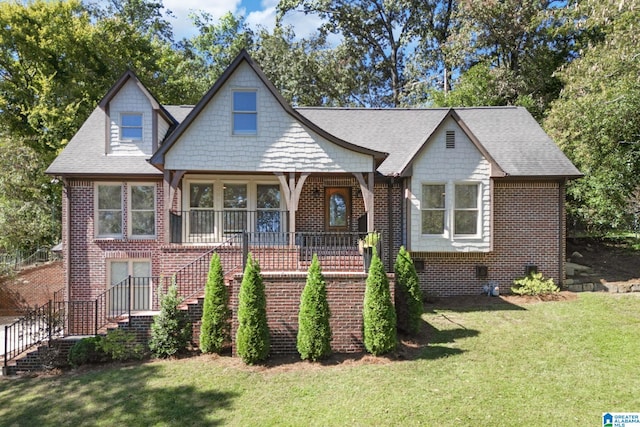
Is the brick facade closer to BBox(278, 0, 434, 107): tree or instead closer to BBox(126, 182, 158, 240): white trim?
BBox(126, 182, 158, 240): white trim

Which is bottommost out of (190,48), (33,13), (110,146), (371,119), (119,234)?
(119,234)

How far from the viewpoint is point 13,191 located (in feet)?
64.1

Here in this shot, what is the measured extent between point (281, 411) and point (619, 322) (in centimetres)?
872

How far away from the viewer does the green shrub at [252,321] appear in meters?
7.49

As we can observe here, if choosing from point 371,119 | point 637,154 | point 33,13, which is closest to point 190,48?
point 33,13

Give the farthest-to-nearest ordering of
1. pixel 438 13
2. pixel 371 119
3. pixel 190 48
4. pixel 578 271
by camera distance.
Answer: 1. pixel 190 48
2. pixel 438 13
3. pixel 371 119
4. pixel 578 271

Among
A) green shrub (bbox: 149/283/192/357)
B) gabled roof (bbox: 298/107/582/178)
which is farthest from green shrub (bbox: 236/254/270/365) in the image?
gabled roof (bbox: 298/107/582/178)

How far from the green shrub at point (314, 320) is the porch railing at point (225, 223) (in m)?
4.25

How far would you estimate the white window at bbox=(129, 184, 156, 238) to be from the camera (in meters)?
12.0

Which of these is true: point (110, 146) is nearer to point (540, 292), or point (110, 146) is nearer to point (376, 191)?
point (376, 191)

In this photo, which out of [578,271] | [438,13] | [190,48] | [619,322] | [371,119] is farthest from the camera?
[190,48]

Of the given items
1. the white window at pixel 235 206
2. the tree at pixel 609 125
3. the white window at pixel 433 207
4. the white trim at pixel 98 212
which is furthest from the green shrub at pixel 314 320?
the tree at pixel 609 125

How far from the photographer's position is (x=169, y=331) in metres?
8.20

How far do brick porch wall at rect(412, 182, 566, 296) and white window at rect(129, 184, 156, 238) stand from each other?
28.7 feet
